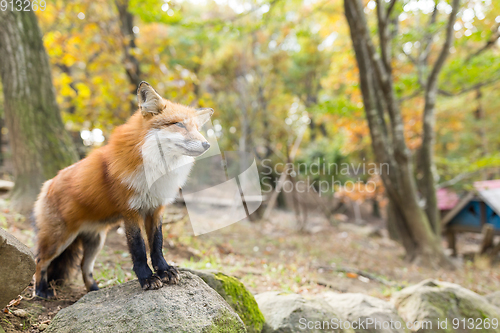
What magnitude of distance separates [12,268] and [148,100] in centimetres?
142

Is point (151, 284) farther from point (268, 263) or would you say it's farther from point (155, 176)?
point (268, 263)

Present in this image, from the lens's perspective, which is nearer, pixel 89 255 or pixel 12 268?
pixel 12 268

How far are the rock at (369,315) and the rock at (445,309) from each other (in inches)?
15.4

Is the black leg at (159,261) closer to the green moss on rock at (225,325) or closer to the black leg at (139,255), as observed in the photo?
the black leg at (139,255)

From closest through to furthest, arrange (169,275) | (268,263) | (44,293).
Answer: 1. (169,275)
2. (44,293)
3. (268,263)

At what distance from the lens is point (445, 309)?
11.0 feet

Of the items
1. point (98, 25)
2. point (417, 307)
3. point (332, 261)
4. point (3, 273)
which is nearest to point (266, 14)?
point (98, 25)

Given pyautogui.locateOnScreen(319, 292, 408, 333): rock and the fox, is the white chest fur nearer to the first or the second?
the fox

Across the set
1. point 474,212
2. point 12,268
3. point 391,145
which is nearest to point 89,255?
point 12,268

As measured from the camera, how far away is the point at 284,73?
15.1 meters

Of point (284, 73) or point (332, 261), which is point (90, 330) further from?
point (284, 73)

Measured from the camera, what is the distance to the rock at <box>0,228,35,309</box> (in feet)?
6.04

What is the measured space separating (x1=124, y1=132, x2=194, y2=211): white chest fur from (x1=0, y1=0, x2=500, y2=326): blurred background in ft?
4.56

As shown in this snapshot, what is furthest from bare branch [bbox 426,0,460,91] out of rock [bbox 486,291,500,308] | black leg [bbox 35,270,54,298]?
black leg [bbox 35,270,54,298]
